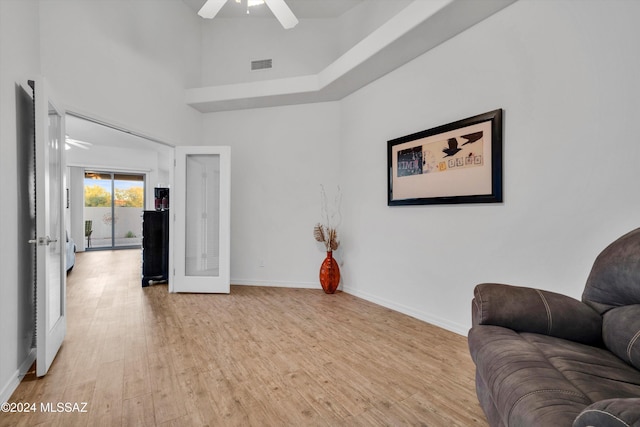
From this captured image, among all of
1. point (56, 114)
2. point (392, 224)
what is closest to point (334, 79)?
point (392, 224)

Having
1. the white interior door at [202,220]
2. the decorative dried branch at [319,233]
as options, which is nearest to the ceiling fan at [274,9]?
the white interior door at [202,220]

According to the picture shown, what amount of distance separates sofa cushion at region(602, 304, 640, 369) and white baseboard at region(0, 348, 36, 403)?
10.2 ft

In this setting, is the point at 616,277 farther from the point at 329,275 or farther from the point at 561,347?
the point at 329,275

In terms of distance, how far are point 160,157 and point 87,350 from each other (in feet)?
25.2

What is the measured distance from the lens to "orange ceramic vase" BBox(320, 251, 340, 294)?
4.02 m

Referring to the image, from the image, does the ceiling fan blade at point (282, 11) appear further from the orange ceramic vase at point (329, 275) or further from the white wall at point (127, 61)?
the orange ceramic vase at point (329, 275)

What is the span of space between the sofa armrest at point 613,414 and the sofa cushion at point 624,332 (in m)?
0.77

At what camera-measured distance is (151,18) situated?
12.3 feet

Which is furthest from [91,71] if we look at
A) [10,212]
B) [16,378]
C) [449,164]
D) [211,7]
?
[449,164]

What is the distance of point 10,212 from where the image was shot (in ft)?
6.08

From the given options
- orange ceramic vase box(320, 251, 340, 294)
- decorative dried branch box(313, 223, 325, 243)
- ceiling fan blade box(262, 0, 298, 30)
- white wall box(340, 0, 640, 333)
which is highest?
ceiling fan blade box(262, 0, 298, 30)

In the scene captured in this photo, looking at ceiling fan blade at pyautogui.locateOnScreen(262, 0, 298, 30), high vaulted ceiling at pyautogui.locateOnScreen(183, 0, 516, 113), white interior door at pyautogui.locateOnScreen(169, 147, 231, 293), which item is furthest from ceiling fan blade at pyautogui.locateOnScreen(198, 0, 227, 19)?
white interior door at pyautogui.locateOnScreen(169, 147, 231, 293)

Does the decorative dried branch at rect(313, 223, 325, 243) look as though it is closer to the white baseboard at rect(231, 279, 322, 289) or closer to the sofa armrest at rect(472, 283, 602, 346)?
the white baseboard at rect(231, 279, 322, 289)

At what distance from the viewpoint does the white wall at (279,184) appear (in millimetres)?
4352
